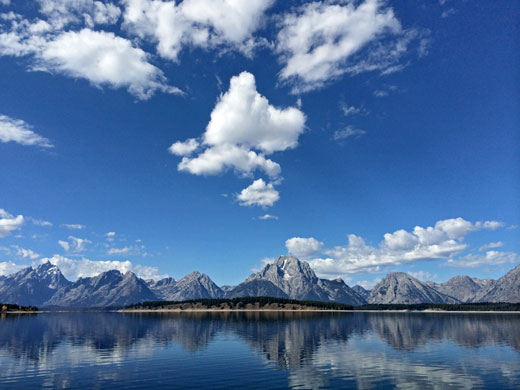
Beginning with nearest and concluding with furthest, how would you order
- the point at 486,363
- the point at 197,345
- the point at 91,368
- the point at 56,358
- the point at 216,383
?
the point at 216,383 → the point at 91,368 → the point at 486,363 → the point at 56,358 → the point at 197,345

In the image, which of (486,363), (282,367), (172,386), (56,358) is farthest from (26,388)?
(486,363)

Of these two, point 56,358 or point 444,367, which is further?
point 56,358

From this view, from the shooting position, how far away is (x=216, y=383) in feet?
200

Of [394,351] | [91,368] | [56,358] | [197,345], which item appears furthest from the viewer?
[197,345]

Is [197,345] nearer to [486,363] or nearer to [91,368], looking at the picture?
[91,368]

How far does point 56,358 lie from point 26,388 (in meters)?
33.5

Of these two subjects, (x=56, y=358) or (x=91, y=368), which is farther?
(x=56, y=358)

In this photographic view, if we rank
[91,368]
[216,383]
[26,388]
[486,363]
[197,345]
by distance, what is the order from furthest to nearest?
1. [197,345]
2. [486,363]
3. [91,368]
4. [216,383]
5. [26,388]

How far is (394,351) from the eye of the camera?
326ft

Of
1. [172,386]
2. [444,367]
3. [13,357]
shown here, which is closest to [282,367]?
[172,386]

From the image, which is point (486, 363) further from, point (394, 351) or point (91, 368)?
point (91, 368)

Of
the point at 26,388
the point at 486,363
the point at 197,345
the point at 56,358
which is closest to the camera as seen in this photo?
the point at 26,388

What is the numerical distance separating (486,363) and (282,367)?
5224cm

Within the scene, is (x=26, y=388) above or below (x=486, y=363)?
above
